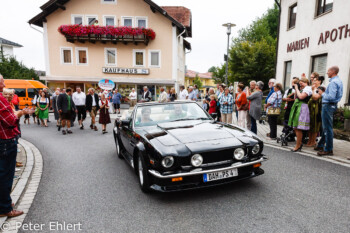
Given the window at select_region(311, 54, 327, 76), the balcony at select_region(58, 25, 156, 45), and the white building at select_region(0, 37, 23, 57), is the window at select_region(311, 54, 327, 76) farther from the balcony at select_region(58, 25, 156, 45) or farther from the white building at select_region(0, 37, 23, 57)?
the white building at select_region(0, 37, 23, 57)

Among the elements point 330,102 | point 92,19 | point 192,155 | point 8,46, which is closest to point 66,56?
point 92,19

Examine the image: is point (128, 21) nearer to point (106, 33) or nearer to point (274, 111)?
point (106, 33)

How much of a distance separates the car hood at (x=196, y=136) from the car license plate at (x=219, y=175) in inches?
13.9

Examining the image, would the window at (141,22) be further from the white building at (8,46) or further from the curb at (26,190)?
the white building at (8,46)

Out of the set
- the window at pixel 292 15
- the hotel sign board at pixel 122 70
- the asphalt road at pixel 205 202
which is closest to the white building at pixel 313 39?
the window at pixel 292 15

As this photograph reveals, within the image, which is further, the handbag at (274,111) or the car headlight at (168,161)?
the handbag at (274,111)

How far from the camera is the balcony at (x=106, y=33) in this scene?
2116 centimetres

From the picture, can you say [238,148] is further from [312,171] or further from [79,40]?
[79,40]

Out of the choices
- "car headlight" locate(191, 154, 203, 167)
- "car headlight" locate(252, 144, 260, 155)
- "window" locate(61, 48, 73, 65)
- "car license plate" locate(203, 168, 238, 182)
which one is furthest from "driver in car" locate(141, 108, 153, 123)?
"window" locate(61, 48, 73, 65)

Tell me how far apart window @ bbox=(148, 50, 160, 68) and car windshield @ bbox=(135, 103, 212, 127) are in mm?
18672

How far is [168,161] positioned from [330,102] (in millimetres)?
4333

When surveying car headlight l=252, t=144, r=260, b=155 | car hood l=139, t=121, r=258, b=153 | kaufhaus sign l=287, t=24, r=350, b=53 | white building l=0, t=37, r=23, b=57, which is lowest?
car headlight l=252, t=144, r=260, b=155

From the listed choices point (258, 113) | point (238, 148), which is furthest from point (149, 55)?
point (238, 148)

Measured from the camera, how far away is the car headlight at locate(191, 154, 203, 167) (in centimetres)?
328
